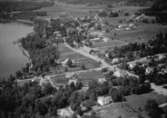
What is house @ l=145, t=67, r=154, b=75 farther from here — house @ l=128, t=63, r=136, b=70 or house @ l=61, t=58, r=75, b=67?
house @ l=61, t=58, r=75, b=67

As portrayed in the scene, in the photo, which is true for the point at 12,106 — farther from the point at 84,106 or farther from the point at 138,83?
the point at 138,83

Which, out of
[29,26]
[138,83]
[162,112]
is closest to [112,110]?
[162,112]

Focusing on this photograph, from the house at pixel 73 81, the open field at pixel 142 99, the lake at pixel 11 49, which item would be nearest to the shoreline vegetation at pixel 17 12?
the lake at pixel 11 49

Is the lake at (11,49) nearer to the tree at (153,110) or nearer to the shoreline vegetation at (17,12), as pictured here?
the shoreline vegetation at (17,12)

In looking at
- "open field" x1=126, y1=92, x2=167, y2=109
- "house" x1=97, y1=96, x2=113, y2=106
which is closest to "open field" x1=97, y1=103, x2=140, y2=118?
"house" x1=97, y1=96, x2=113, y2=106

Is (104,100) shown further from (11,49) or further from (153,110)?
(11,49)
